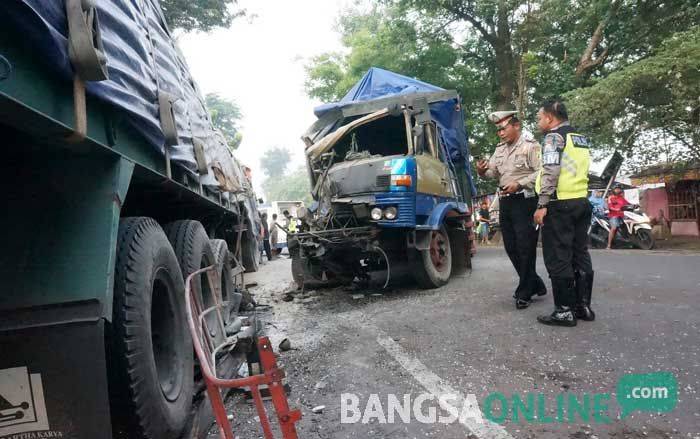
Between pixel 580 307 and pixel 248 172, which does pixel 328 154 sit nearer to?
pixel 248 172

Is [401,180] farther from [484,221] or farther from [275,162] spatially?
[275,162]

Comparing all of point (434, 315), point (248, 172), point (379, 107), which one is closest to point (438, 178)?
point (379, 107)

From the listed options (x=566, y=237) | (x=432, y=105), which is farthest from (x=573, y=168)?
(x=432, y=105)

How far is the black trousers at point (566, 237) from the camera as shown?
3490 millimetres

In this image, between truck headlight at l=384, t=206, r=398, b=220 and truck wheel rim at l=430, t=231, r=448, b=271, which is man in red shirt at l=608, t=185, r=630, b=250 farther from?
Answer: truck headlight at l=384, t=206, r=398, b=220

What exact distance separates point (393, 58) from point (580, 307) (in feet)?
40.0

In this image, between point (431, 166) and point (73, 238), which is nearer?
point (73, 238)

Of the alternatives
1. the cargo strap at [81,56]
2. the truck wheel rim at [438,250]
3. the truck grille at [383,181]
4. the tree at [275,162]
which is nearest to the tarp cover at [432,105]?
the truck wheel rim at [438,250]

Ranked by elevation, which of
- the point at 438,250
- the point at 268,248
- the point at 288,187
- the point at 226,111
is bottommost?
the point at 268,248

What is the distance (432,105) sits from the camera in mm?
6527

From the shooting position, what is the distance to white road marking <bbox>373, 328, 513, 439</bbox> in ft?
6.53

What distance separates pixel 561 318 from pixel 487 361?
989mm

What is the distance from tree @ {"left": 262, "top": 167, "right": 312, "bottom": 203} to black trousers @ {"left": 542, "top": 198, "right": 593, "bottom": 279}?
2031 inches

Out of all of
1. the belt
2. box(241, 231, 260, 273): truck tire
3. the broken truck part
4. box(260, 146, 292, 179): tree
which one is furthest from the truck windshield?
box(260, 146, 292, 179): tree
